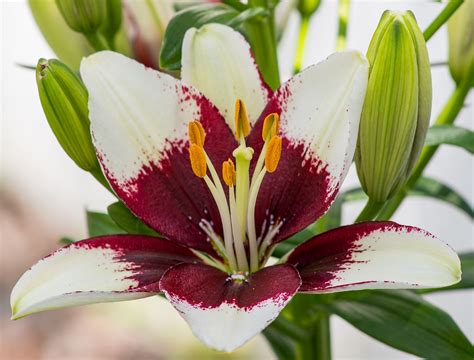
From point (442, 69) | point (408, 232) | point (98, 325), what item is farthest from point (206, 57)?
point (98, 325)

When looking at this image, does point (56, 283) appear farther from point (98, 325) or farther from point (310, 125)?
point (98, 325)

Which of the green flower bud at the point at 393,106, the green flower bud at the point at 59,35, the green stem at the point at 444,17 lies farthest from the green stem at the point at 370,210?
the green flower bud at the point at 59,35

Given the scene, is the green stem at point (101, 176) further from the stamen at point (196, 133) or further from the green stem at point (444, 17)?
the green stem at point (444, 17)

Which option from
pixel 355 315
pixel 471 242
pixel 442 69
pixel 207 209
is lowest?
pixel 471 242

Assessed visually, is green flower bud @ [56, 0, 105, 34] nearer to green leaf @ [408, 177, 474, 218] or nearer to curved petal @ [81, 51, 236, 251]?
curved petal @ [81, 51, 236, 251]

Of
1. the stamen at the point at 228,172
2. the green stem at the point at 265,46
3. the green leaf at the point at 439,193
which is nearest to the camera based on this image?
the stamen at the point at 228,172

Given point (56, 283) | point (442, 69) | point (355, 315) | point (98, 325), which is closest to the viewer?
point (56, 283)

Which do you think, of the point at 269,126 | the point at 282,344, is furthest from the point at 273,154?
the point at 282,344
